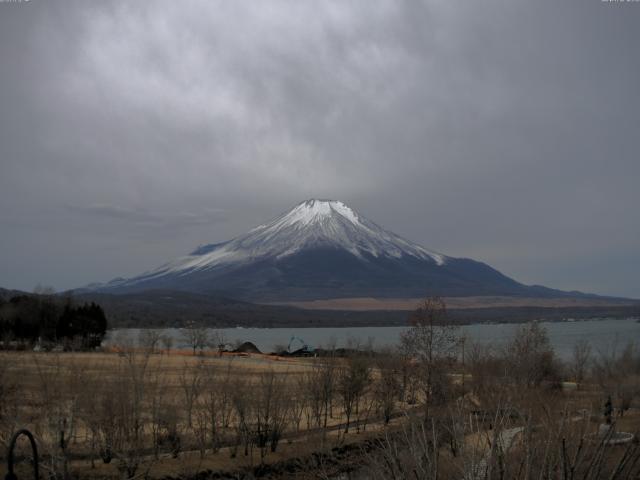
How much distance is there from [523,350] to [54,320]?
5352 centimetres

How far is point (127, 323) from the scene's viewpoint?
131875 millimetres

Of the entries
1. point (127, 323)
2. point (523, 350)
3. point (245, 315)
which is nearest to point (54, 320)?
point (523, 350)

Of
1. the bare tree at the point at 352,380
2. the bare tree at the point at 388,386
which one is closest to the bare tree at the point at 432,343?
the bare tree at the point at 388,386

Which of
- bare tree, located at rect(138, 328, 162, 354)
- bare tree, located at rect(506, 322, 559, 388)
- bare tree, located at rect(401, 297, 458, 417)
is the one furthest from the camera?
bare tree, located at rect(138, 328, 162, 354)

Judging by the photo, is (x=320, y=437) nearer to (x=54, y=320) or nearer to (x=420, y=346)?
(x=420, y=346)

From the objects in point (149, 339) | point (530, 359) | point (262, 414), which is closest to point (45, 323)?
point (149, 339)

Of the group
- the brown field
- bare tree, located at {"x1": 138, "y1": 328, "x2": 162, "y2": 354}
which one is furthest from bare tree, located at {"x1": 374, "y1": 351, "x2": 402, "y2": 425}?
bare tree, located at {"x1": 138, "y1": 328, "x2": 162, "y2": 354}

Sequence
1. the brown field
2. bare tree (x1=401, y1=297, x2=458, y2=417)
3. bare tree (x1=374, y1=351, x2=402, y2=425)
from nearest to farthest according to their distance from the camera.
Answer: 1. the brown field
2. bare tree (x1=401, y1=297, x2=458, y2=417)
3. bare tree (x1=374, y1=351, x2=402, y2=425)

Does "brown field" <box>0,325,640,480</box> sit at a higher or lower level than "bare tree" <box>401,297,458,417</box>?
lower

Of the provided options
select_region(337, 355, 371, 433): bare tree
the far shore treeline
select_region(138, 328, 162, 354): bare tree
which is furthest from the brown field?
the far shore treeline

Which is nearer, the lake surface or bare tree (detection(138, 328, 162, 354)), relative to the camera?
bare tree (detection(138, 328, 162, 354))

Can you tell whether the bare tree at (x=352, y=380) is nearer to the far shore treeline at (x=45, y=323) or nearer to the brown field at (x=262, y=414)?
the brown field at (x=262, y=414)

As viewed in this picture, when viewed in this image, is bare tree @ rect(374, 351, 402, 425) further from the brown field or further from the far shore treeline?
the far shore treeline

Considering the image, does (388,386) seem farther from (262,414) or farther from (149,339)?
(149,339)
